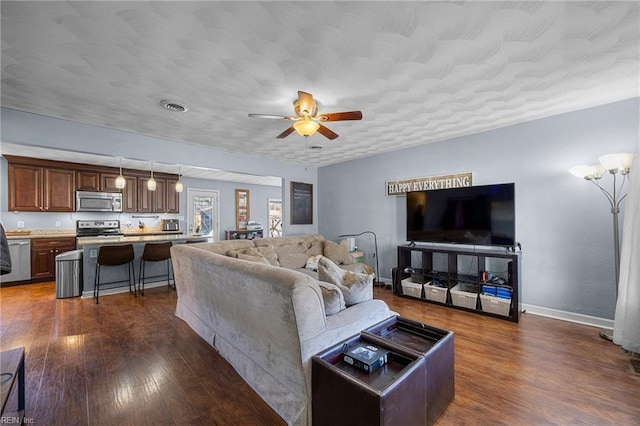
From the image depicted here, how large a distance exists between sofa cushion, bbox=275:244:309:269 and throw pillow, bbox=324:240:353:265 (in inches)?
16.5

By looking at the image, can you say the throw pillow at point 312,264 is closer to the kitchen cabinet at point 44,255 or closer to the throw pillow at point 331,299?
the throw pillow at point 331,299

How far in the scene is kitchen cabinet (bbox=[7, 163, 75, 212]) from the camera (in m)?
4.84

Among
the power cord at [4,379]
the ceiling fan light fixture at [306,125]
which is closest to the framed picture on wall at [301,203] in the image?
the ceiling fan light fixture at [306,125]

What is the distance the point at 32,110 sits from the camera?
9.37ft

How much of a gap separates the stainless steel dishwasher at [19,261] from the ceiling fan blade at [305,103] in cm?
577

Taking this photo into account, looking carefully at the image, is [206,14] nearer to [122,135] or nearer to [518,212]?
[122,135]

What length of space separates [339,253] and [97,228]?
17.5 feet

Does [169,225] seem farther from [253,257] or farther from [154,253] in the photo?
[253,257]

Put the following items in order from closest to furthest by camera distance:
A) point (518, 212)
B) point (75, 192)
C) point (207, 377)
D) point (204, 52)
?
point (204, 52), point (207, 377), point (518, 212), point (75, 192)

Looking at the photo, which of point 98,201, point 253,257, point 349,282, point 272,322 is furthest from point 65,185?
point 349,282

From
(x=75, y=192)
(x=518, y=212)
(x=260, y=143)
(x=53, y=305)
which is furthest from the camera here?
(x=75, y=192)

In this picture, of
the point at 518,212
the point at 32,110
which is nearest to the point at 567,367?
the point at 518,212

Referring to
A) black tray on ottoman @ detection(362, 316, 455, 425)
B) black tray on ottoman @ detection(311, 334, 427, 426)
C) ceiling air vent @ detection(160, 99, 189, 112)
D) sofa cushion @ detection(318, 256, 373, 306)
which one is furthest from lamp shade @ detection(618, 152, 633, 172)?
ceiling air vent @ detection(160, 99, 189, 112)

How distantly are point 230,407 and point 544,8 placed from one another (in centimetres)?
314
